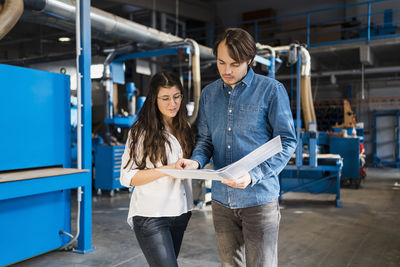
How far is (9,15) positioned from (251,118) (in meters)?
2.44

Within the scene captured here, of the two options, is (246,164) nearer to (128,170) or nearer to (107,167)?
(128,170)

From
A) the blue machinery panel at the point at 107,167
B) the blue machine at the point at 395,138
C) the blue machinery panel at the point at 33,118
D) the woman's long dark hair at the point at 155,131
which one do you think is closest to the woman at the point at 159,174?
the woman's long dark hair at the point at 155,131

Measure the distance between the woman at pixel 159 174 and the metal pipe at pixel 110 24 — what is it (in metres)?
3.50

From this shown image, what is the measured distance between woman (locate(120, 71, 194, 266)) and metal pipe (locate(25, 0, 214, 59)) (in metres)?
3.50

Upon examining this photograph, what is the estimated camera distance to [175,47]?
22.4 feet

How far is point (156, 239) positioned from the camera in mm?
1670

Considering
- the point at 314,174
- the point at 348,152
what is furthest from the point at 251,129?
the point at 348,152

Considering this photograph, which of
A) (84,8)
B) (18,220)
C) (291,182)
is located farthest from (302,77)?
(18,220)

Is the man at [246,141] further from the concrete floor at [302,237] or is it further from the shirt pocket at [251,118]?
the concrete floor at [302,237]

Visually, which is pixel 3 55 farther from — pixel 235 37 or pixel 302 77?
pixel 302 77

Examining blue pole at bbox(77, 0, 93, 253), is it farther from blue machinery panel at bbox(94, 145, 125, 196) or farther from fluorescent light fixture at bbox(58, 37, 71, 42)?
blue machinery panel at bbox(94, 145, 125, 196)

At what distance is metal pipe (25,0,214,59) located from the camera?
475 cm

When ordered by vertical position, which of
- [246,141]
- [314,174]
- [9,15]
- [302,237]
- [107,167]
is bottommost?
[302,237]

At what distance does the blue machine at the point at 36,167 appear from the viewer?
10.0 ft
